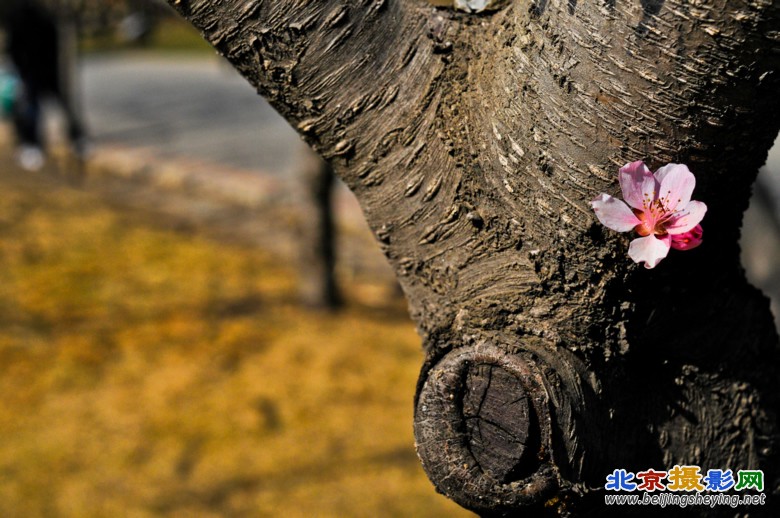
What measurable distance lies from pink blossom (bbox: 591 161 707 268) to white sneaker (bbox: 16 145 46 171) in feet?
28.3

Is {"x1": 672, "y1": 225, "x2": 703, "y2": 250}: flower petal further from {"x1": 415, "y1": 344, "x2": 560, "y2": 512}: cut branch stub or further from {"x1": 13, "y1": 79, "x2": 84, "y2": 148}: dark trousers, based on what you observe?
{"x1": 13, "y1": 79, "x2": 84, "y2": 148}: dark trousers

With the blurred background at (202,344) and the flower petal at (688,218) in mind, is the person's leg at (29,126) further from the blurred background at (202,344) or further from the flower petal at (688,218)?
the flower petal at (688,218)

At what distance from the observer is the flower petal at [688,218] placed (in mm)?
1060

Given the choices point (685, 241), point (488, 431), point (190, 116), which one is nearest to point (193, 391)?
point (488, 431)

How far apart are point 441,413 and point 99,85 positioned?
15.7m

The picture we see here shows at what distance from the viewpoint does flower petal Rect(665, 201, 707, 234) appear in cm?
106

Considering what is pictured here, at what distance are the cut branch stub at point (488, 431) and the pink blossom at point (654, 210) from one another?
0.80 ft

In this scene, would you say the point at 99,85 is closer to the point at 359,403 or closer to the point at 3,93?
the point at 3,93

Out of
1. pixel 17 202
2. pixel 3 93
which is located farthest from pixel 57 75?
pixel 17 202

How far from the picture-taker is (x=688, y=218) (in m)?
1.07

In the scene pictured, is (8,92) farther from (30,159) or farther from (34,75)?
(30,159)

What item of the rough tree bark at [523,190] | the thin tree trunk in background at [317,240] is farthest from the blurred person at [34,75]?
the rough tree bark at [523,190]

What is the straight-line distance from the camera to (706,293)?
4.24ft

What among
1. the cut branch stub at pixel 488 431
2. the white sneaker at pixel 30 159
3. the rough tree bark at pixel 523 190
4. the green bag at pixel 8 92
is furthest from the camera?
the green bag at pixel 8 92
